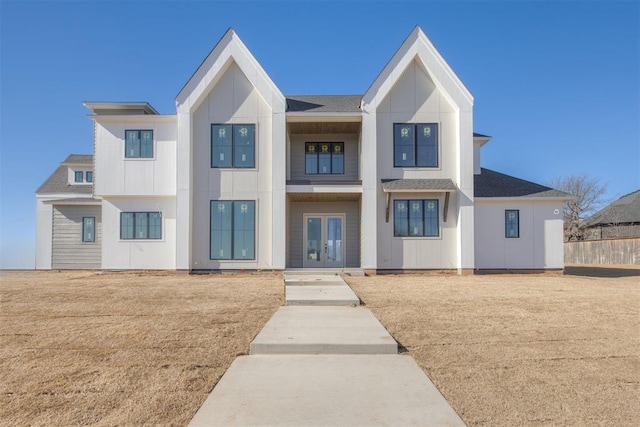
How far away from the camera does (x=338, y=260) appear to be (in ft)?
58.4

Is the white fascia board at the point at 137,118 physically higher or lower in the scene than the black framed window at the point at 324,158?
higher

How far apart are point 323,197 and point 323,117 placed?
3.34m

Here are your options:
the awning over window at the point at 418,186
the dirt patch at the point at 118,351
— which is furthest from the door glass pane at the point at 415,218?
the dirt patch at the point at 118,351

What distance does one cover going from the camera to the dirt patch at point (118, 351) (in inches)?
148

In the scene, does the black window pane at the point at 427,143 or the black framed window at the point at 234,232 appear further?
the black window pane at the point at 427,143

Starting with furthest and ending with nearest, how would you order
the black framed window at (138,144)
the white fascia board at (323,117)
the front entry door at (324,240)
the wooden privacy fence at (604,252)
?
the wooden privacy fence at (604,252) < the front entry door at (324,240) < the black framed window at (138,144) < the white fascia board at (323,117)

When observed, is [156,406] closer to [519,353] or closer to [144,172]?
[519,353]

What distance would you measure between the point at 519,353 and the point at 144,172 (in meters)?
15.2

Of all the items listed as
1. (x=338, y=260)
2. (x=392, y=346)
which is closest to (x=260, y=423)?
(x=392, y=346)

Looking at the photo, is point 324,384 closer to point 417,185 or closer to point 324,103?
point 417,185

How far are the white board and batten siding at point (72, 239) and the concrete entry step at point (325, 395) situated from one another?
18071mm

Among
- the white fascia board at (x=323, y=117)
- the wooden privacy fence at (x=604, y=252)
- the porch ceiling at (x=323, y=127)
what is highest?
the white fascia board at (x=323, y=117)

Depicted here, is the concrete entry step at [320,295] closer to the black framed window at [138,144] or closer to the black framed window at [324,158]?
the black framed window at [324,158]

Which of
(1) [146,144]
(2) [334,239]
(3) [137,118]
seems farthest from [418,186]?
(3) [137,118]
